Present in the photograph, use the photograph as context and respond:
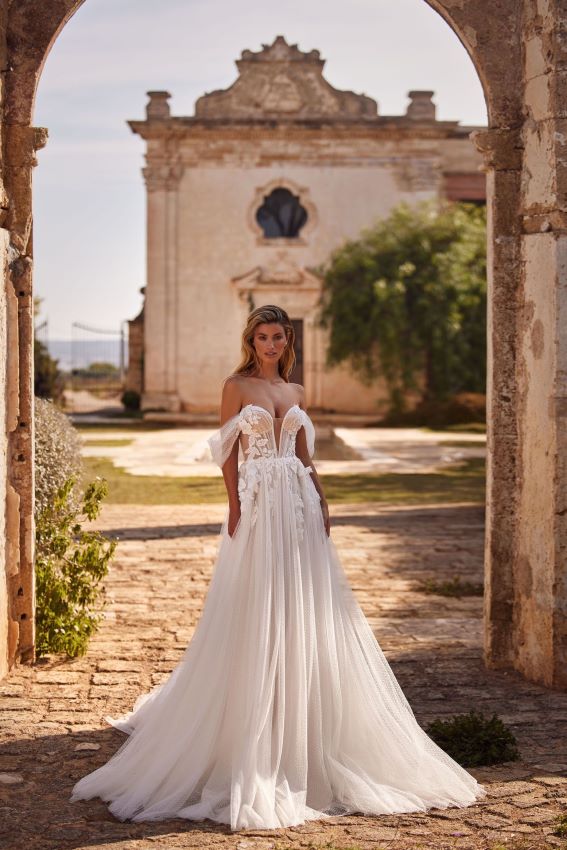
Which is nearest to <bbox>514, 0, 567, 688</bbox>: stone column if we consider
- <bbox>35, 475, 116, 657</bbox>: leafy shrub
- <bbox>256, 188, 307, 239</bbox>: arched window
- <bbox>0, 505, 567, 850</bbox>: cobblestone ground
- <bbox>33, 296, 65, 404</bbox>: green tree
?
<bbox>0, 505, 567, 850</bbox>: cobblestone ground

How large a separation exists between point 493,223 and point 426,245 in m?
20.3

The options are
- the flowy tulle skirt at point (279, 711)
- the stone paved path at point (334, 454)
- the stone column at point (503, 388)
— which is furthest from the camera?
the stone paved path at point (334, 454)

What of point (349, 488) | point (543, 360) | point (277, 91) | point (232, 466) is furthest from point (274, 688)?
point (277, 91)

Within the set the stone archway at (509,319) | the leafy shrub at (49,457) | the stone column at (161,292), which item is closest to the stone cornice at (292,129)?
the stone column at (161,292)

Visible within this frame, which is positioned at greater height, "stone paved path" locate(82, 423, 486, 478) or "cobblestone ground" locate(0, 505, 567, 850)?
"stone paved path" locate(82, 423, 486, 478)

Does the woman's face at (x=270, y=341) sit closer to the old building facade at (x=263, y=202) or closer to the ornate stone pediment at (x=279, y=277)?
the old building facade at (x=263, y=202)

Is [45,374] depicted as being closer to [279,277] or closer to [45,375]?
[45,375]

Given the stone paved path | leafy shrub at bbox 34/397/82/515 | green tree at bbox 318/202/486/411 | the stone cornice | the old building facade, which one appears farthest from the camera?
the old building facade

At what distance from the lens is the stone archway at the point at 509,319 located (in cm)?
558

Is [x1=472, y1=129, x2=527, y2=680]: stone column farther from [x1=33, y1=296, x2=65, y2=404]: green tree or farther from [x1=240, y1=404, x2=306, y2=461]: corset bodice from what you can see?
[x1=33, y1=296, x2=65, y2=404]: green tree

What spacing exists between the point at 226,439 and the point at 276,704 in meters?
1.07

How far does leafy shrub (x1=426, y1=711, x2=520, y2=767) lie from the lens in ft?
14.8

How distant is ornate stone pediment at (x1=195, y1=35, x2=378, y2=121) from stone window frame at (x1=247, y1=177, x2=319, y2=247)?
1.64 meters

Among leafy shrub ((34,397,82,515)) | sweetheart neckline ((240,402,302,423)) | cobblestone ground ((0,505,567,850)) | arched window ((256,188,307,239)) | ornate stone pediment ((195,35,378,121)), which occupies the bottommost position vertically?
cobblestone ground ((0,505,567,850))
